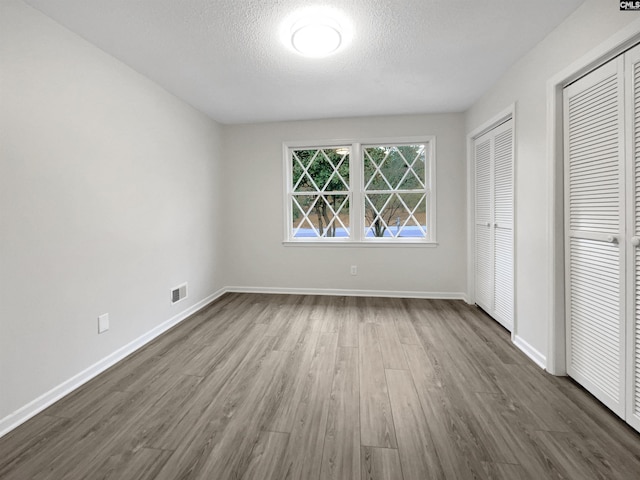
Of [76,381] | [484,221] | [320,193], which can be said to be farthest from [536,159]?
[76,381]

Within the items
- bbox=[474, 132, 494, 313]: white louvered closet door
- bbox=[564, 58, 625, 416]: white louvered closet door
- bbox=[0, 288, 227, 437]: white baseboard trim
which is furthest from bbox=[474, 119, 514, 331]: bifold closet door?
bbox=[0, 288, 227, 437]: white baseboard trim

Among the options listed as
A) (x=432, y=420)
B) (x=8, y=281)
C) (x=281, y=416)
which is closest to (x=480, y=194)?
(x=432, y=420)

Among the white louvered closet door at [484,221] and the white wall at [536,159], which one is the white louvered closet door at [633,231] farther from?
the white louvered closet door at [484,221]

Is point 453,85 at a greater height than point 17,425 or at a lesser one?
greater

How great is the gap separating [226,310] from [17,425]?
2137 mm

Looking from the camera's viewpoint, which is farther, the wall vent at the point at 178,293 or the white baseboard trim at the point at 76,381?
the wall vent at the point at 178,293

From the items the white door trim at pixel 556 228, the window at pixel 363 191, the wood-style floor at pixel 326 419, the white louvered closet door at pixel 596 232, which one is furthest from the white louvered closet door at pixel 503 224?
the window at pixel 363 191

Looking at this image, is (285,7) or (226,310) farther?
(226,310)

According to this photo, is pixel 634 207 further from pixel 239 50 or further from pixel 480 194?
pixel 239 50

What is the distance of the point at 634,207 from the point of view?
63.3 inches

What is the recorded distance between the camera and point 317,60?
8.55 ft

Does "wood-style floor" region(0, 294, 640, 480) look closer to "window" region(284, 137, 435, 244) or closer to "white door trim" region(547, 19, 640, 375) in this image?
"white door trim" region(547, 19, 640, 375)

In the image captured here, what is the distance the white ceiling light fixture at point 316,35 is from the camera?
2.07 meters

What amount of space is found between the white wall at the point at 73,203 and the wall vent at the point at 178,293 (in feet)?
0.28
